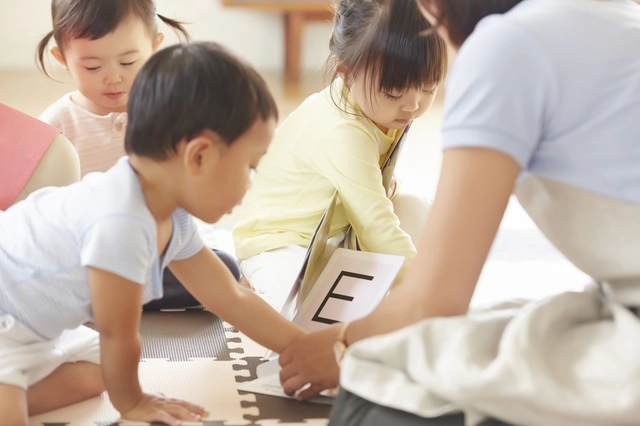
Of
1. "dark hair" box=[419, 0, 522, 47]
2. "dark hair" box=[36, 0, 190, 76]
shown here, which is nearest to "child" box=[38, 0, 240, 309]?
"dark hair" box=[36, 0, 190, 76]

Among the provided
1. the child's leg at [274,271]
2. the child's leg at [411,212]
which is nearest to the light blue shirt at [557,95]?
the child's leg at [274,271]

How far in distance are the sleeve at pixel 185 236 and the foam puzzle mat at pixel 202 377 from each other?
18 centimetres

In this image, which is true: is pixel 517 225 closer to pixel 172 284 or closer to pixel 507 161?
pixel 172 284

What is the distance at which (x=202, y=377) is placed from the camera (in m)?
1.11

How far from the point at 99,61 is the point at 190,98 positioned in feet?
2.33

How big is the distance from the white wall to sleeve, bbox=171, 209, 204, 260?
288cm

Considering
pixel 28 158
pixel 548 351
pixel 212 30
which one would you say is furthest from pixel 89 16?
pixel 212 30

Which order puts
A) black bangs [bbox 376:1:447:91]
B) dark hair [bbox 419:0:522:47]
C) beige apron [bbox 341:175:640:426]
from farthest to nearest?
black bangs [bbox 376:1:447:91], dark hair [bbox 419:0:522:47], beige apron [bbox 341:175:640:426]

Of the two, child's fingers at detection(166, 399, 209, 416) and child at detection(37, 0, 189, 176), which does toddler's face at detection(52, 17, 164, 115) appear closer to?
child at detection(37, 0, 189, 176)

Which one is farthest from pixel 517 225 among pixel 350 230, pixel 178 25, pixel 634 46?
pixel 634 46

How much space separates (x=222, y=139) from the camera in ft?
3.00

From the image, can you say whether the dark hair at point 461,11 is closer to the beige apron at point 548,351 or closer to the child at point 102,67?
the beige apron at point 548,351

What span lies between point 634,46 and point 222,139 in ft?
1.47

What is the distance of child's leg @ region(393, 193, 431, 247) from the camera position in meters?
1.63
